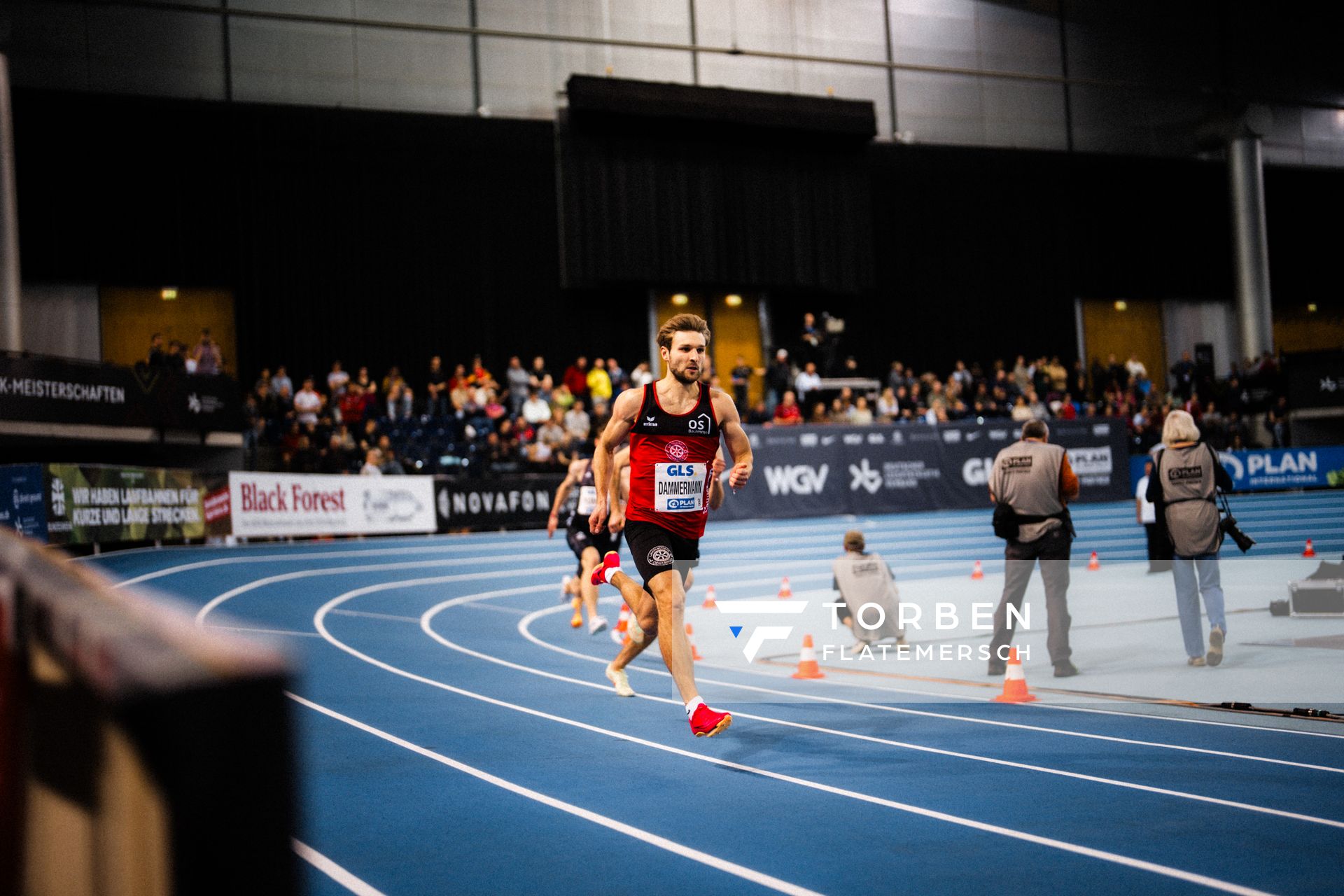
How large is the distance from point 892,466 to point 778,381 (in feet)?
14.2

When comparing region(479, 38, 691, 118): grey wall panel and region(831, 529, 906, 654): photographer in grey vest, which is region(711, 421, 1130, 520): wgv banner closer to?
region(479, 38, 691, 118): grey wall panel

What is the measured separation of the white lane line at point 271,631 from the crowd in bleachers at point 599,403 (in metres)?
6.59

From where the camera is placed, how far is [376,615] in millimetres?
14234

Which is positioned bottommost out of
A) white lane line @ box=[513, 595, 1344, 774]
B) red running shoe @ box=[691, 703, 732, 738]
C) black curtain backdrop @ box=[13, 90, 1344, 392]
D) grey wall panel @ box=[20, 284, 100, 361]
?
white lane line @ box=[513, 595, 1344, 774]

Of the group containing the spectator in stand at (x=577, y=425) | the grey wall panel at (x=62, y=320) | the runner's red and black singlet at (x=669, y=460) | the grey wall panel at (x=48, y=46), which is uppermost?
the grey wall panel at (x=48, y=46)

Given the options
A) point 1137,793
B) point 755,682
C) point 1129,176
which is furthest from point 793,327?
point 1137,793

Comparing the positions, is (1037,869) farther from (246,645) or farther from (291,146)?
(291,146)

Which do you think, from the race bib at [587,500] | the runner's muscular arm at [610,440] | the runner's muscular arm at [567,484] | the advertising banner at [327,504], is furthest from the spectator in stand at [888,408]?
the runner's muscular arm at [610,440]

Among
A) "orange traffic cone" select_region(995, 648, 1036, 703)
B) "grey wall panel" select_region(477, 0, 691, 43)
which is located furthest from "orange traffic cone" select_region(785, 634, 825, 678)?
"grey wall panel" select_region(477, 0, 691, 43)

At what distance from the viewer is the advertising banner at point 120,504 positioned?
15898 millimetres

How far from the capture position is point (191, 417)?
69.7ft

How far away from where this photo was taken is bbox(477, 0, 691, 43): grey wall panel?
101ft

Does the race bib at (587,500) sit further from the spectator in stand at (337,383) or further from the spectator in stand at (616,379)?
the spectator in stand at (616,379)

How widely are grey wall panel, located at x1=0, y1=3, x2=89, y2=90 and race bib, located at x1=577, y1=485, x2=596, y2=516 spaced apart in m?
20.5
